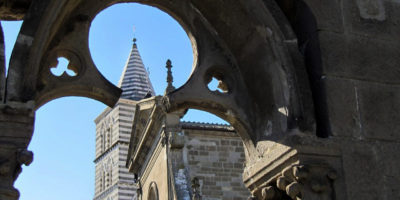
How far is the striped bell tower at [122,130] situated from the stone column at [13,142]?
44754mm

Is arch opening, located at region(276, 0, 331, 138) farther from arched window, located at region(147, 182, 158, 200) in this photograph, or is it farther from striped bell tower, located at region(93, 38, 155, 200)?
striped bell tower, located at region(93, 38, 155, 200)

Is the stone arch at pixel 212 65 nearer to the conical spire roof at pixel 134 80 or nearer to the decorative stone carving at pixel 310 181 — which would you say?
the decorative stone carving at pixel 310 181

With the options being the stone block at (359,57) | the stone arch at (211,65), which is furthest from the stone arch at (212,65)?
the stone block at (359,57)

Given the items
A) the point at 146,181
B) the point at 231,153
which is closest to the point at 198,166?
the point at 231,153

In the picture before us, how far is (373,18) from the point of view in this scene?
4.80m

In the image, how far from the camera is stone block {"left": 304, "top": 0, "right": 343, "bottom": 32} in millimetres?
4605

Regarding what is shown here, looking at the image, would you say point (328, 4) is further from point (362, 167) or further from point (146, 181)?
point (146, 181)

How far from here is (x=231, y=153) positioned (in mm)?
19266

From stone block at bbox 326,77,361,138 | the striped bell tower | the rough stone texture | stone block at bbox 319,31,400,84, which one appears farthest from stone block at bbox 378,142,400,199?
the striped bell tower

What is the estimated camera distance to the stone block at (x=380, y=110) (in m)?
4.36

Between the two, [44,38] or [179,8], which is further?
[179,8]

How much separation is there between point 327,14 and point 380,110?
0.82 meters

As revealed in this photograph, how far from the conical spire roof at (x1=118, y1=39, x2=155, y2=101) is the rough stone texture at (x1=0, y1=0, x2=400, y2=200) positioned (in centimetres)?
4507

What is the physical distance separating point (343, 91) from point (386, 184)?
0.70 meters
